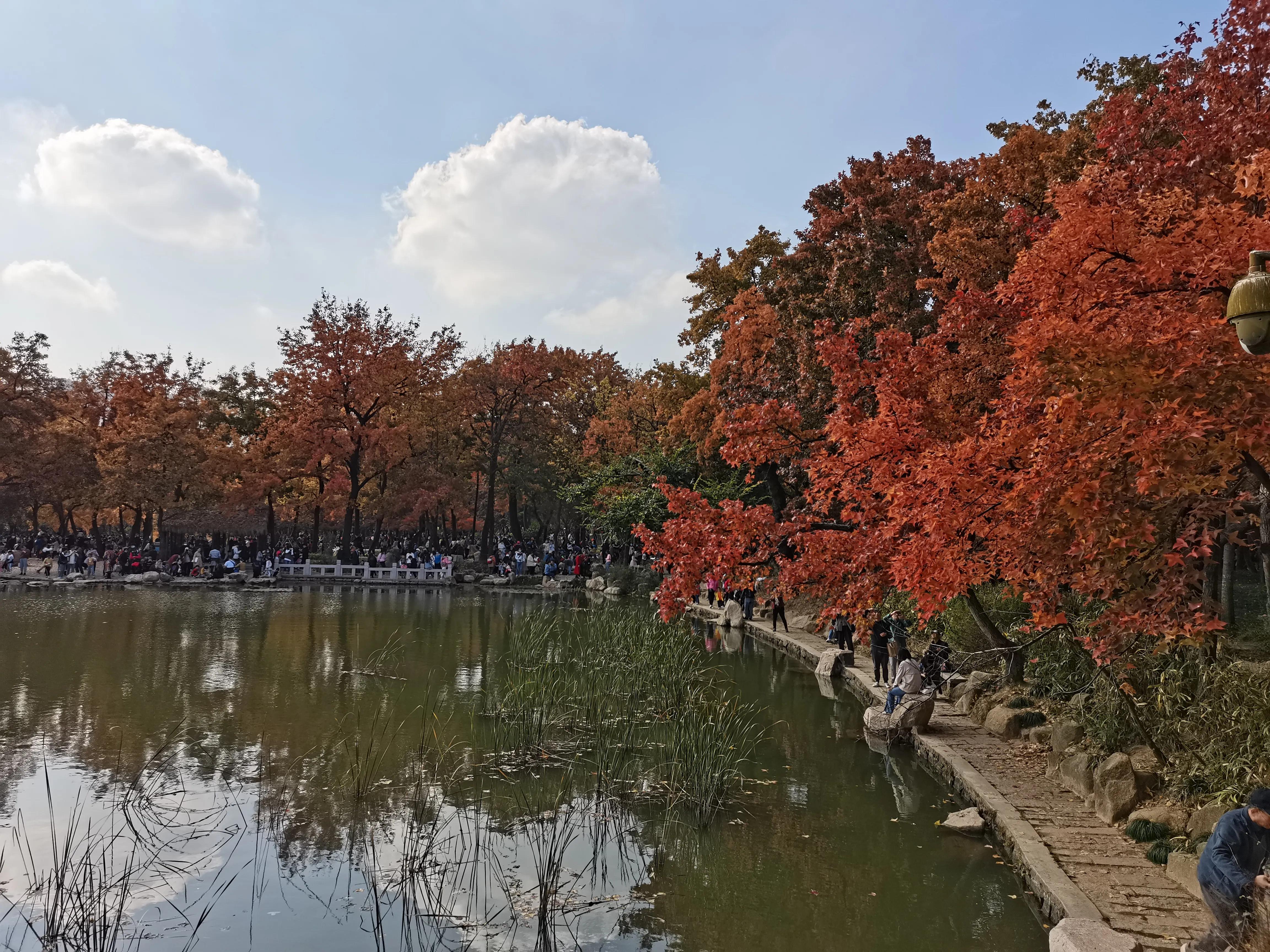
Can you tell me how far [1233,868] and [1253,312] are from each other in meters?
3.14

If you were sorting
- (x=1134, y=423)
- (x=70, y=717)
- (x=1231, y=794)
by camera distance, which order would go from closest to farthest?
1. (x=1134, y=423)
2. (x=1231, y=794)
3. (x=70, y=717)

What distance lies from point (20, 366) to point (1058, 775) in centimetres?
3950

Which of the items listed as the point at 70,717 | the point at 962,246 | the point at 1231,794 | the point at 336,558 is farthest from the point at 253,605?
the point at 1231,794

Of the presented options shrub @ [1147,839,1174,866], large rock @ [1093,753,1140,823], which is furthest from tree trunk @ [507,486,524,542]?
shrub @ [1147,839,1174,866]

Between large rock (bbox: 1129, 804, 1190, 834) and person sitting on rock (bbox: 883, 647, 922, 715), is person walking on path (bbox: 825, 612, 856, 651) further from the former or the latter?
large rock (bbox: 1129, 804, 1190, 834)

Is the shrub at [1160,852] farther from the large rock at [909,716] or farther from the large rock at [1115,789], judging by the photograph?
the large rock at [909,716]

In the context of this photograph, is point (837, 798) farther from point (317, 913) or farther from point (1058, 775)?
point (317, 913)

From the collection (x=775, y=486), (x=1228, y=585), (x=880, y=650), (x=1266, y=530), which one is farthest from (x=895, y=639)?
(x=1266, y=530)

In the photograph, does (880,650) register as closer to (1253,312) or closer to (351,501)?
(1253,312)

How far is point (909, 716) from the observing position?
427 inches

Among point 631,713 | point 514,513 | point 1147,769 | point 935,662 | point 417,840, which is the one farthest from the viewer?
point 514,513

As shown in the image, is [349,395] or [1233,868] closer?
[1233,868]

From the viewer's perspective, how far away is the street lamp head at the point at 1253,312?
150 inches

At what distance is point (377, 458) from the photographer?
3541cm
